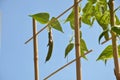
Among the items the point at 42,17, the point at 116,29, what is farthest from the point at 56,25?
the point at 116,29

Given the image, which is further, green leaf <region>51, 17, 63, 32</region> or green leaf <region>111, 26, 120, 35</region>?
green leaf <region>51, 17, 63, 32</region>

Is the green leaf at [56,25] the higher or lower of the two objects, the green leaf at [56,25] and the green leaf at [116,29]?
the lower

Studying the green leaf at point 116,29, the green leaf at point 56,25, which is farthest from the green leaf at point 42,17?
the green leaf at point 116,29

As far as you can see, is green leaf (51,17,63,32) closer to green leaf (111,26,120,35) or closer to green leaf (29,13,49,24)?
green leaf (29,13,49,24)

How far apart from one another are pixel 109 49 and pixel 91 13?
84 mm

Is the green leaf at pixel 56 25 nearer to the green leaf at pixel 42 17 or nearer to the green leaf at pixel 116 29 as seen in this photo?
the green leaf at pixel 42 17

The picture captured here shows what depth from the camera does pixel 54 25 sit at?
1.38 ft

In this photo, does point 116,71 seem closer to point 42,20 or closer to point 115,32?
point 115,32

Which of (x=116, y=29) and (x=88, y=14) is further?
(x=88, y=14)

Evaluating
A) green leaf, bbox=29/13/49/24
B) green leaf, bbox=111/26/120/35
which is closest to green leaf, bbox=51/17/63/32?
green leaf, bbox=29/13/49/24

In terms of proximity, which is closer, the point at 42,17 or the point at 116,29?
the point at 116,29

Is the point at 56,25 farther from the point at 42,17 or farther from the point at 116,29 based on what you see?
the point at 116,29

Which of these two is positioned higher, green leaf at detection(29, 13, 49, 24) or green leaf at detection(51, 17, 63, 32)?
green leaf at detection(29, 13, 49, 24)

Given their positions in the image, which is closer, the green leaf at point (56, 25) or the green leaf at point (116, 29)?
the green leaf at point (116, 29)
